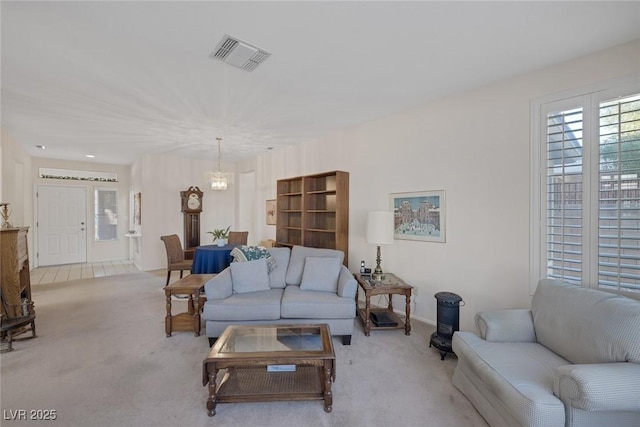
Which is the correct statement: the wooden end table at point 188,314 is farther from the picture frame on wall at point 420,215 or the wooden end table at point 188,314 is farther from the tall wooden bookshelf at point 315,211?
the picture frame on wall at point 420,215

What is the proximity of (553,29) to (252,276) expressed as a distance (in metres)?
Answer: 3.41

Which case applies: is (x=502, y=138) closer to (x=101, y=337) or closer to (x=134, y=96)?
(x=134, y=96)

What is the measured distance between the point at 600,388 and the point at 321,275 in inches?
89.2

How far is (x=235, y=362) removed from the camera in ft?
5.79

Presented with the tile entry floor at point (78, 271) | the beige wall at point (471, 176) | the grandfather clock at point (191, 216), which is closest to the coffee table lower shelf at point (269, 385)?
the beige wall at point (471, 176)

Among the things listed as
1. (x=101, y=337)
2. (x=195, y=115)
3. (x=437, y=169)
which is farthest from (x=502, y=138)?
(x=101, y=337)

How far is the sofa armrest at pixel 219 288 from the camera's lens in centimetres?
277

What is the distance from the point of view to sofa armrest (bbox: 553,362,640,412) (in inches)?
51.2

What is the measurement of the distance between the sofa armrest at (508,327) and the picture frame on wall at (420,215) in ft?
3.86

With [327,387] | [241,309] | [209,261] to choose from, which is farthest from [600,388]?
[209,261]

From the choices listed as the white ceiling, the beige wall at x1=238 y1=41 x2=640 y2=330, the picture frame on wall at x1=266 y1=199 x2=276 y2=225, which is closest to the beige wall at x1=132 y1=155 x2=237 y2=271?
the picture frame on wall at x1=266 y1=199 x2=276 y2=225

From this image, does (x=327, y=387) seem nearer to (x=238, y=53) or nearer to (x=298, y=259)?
(x=298, y=259)

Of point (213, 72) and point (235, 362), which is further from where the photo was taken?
point (213, 72)

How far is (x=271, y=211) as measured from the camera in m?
6.07
